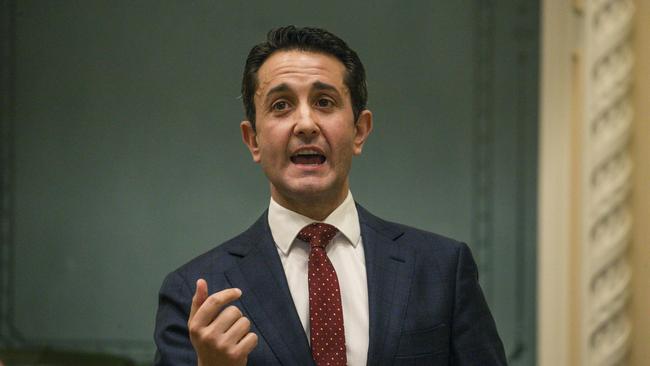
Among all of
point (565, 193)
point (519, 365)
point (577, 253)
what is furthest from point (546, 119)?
point (519, 365)

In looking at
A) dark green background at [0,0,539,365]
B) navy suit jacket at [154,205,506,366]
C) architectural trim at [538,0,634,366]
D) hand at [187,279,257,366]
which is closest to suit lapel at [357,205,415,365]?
navy suit jacket at [154,205,506,366]

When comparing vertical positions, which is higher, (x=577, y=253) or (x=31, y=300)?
(x=577, y=253)

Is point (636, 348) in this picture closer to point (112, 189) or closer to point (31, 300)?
point (112, 189)

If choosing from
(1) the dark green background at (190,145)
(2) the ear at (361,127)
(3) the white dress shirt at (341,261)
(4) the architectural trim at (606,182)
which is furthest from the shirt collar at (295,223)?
(1) the dark green background at (190,145)

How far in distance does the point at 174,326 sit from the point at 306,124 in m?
0.38

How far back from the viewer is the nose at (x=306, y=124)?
1.45 metres

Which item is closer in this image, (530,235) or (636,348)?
(636,348)

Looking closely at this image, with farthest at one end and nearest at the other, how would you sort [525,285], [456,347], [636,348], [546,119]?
[525,285] → [546,119] → [636,348] → [456,347]

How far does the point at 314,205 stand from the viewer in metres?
1.50

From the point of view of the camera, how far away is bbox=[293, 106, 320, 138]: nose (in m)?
1.45

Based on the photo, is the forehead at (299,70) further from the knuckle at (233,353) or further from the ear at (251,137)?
the knuckle at (233,353)

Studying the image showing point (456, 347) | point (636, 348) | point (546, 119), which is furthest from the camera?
point (546, 119)

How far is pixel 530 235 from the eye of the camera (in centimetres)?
240

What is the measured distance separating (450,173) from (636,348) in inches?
36.5
